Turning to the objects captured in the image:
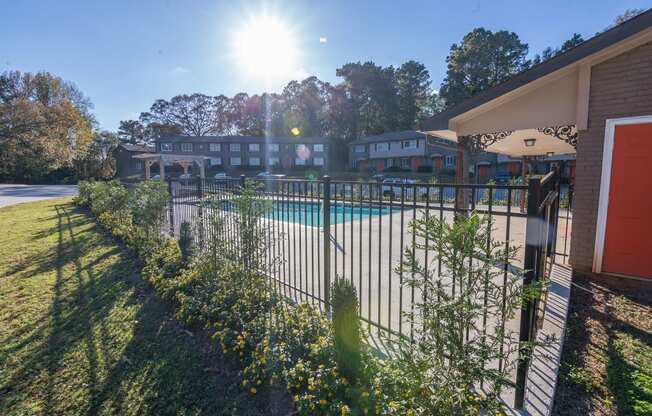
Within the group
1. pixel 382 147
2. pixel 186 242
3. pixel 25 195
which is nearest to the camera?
pixel 186 242

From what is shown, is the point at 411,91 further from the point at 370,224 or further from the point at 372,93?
the point at 370,224

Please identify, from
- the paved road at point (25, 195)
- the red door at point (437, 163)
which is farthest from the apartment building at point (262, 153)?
the paved road at point (25, 195)

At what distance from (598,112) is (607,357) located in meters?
3.79

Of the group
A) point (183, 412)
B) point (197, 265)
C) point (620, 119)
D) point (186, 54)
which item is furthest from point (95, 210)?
point (620, 119)

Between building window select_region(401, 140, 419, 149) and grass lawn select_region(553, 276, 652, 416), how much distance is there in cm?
3406

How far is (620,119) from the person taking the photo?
14.8ft

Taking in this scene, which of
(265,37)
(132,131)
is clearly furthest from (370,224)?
(132,131)

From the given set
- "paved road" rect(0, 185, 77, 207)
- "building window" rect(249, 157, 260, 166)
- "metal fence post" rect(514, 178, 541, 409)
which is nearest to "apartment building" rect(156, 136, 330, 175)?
"building window" rect(249, 157, 260, 166)

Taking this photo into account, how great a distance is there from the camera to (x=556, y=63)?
4910 mm

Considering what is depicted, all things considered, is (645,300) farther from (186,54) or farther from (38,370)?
(186,54)

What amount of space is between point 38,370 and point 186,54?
8.90 metres

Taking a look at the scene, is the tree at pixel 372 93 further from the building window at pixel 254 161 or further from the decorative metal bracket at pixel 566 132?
the decorative metal bracket at pixel 566 132

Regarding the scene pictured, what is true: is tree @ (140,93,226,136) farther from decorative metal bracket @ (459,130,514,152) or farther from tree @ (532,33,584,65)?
decorative metal bracket @ (459,130,514,152)

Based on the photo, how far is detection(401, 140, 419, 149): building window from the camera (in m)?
36.5
